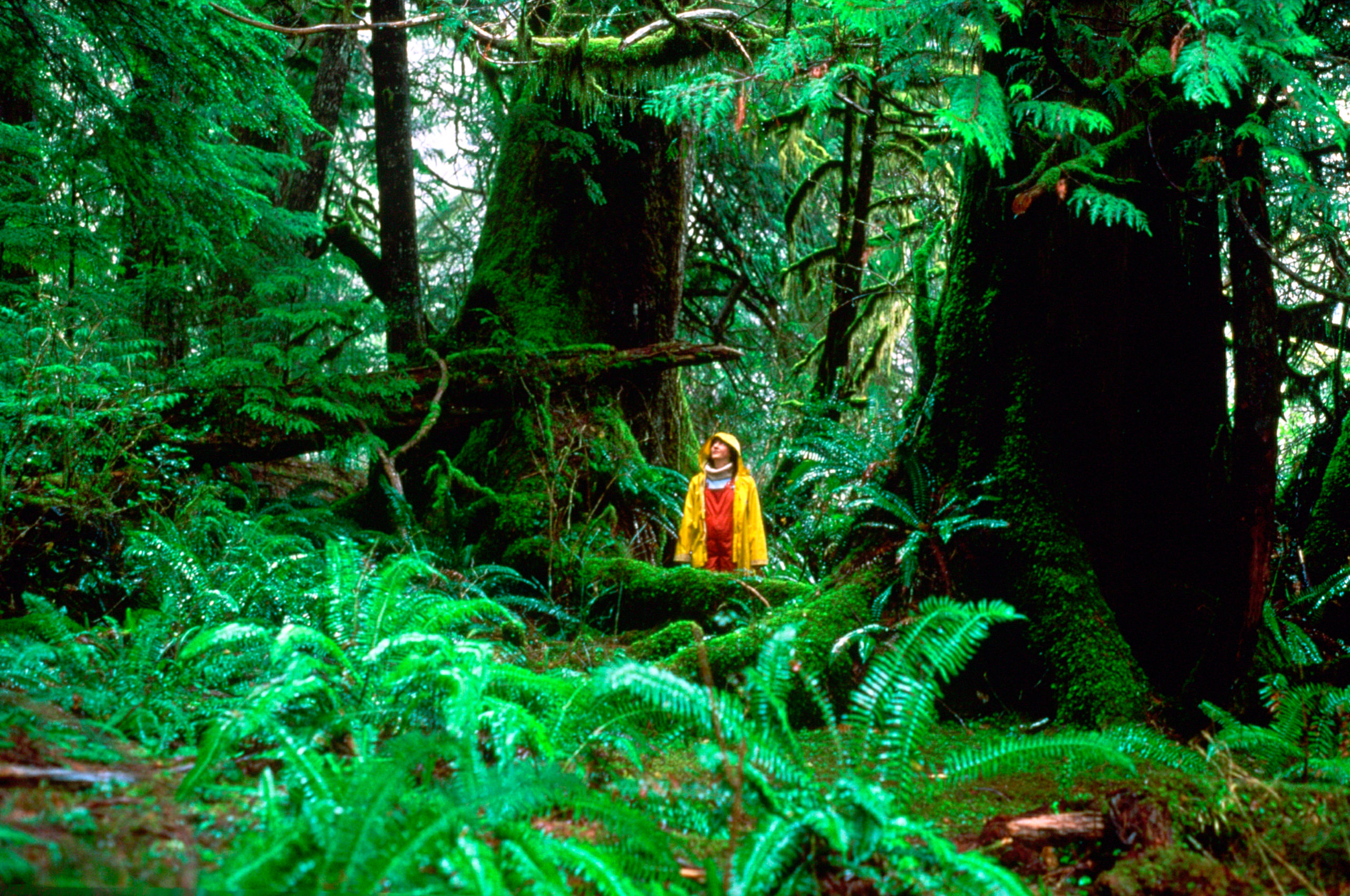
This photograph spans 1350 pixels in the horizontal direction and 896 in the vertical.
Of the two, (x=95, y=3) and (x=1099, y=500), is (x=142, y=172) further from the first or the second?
(x=1099, y=500)

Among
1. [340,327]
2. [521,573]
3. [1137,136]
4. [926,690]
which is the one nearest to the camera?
[926,690]

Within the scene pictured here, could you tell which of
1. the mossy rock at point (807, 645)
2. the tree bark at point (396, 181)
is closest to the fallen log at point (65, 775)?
the mossy rock at point (807, 645)

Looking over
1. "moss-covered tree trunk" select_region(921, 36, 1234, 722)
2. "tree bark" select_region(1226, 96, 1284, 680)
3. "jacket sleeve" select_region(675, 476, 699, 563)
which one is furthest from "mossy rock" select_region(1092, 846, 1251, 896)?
"jacket sleeve" select_region(675, 476, 699, 563)

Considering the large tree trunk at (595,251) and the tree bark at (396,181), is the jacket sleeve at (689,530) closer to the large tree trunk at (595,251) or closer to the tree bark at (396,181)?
the large tree trunk at (595,251)

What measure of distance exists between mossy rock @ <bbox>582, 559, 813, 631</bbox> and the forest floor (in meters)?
2.37

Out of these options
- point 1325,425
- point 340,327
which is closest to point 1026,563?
point 1325,425

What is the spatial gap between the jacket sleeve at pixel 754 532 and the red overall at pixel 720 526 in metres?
0.15

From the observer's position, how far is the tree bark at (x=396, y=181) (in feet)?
27.2

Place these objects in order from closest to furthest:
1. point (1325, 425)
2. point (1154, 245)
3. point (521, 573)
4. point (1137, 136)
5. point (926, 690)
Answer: point (926, 690)
point (1137, 136)
point (1154, 245)
point (1325, 425)
point (521, 573)

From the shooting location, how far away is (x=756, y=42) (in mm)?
6609

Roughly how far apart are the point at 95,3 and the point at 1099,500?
5576 millimetres

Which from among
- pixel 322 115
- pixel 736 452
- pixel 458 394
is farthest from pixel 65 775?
pixel 322 115

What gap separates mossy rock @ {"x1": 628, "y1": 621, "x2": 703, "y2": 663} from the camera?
14.4ft

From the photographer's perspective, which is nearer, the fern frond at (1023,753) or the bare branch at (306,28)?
the fern frond at (1023,753)
